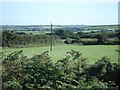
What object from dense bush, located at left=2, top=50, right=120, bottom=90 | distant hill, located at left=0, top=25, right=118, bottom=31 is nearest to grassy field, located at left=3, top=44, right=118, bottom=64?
dense bush, located at left=2, top=50, right=120, bottom=90

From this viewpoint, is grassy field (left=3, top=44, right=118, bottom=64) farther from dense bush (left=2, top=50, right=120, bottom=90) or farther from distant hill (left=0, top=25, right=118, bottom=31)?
distant hill (left=0, top=25, right=118, bottom=31)

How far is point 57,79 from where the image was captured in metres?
3.29

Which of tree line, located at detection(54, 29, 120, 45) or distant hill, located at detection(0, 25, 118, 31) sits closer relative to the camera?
distant hill, located at detection(0, 25, 118, 31)

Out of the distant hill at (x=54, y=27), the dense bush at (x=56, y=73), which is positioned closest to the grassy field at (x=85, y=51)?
the dense bush at (x=56, y=73)

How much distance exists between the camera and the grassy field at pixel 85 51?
3.24 meters

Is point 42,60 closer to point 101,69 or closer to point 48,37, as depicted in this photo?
point 48,37

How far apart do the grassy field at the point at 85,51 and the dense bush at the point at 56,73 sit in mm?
56

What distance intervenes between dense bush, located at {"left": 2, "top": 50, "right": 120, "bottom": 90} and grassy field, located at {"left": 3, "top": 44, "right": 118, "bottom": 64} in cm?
6

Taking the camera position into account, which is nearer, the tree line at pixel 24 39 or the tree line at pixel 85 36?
Result: the tree line at pixel 85 36

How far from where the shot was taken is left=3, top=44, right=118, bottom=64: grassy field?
3243 millimetres

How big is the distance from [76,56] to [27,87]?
743 millimetres

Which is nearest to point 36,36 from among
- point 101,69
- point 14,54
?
point 14,54

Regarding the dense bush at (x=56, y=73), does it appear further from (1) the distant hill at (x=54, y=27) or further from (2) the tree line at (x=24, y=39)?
(1) the distant hill at (x=54, y=27)

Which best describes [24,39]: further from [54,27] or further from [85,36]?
[85,36]
